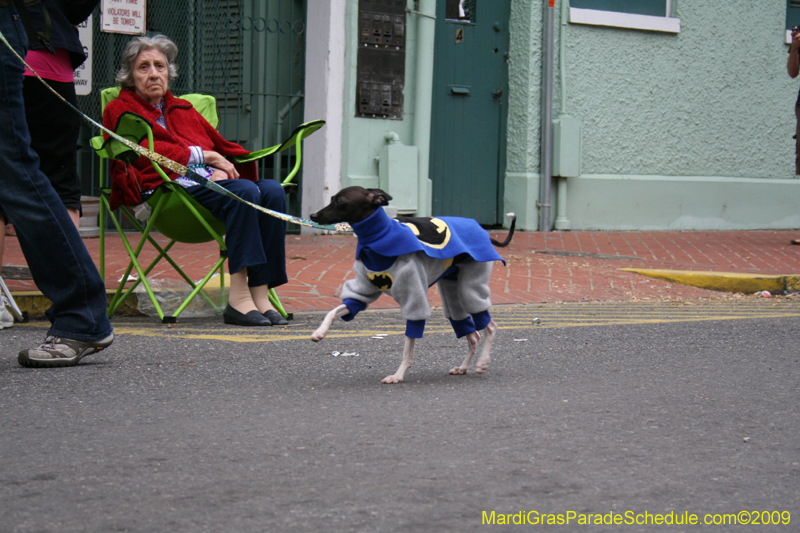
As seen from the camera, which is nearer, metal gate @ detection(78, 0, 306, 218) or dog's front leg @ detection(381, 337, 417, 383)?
dog's front leg @ detection(381, 337, 417, 383)

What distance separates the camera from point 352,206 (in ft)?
10.8

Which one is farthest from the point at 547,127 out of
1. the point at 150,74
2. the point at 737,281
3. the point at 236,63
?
the point at 150,74

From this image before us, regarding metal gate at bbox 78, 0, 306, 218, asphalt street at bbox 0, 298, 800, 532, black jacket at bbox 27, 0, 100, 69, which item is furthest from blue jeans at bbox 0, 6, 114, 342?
metal gate at bbox 78, 0, 306, 218

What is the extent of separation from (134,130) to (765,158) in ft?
29.8

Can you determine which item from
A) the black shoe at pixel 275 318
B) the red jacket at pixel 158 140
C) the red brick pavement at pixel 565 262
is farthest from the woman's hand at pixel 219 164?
the red brick pavement at pixel 565 262

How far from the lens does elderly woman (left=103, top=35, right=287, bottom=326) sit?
4848 millimetres

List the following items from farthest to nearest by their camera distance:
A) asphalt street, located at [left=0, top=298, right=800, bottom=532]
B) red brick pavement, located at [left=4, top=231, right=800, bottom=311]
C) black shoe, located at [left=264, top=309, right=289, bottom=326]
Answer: red brick pavement, located at [left=4, top=231, right=800, bottom=311], black shoe, located at [left=264, top=309, right=289, bottom=326], asphalt street, located at [left=0, top=298, right=800, bottom=532]

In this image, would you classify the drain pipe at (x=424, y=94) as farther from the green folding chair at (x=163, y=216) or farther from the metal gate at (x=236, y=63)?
the green folding chair at (x=163, y=216)

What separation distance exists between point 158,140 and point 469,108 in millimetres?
5907

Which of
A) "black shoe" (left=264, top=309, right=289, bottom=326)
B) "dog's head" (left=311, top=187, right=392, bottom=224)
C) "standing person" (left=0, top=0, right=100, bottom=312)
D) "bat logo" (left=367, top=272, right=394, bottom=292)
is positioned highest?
"standing person" (left=0, top=0, right=100, bottom=312)

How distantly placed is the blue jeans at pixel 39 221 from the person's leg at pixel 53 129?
3.56ft

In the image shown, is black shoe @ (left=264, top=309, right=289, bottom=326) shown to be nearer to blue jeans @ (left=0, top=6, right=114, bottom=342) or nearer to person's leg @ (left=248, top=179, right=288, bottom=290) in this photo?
person's leg @ (left=248, top=179, right=288, bottom=290)

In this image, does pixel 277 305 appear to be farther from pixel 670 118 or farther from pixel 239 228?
pixel 670 118

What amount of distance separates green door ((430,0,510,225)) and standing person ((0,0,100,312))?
5904mm
